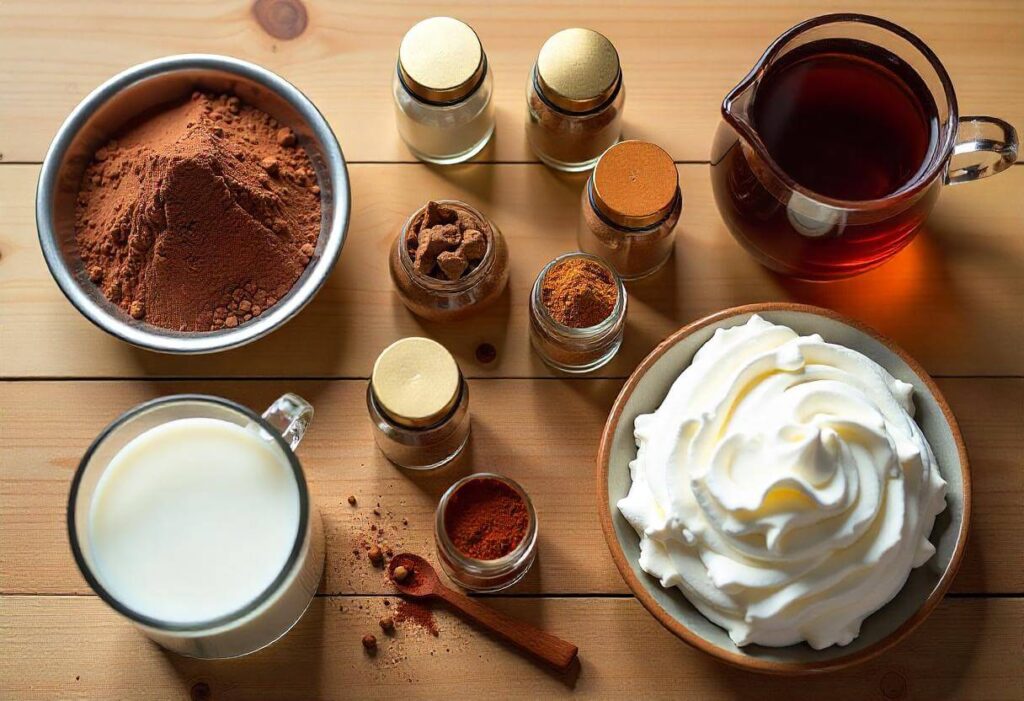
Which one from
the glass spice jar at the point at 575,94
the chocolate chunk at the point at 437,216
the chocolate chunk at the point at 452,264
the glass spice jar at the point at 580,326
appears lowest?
the glass spice jar at the point at 580,326

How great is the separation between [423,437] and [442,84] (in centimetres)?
40

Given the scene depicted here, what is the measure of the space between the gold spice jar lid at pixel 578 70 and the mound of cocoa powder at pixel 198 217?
31cm

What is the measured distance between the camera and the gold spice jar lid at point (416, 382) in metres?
1.08

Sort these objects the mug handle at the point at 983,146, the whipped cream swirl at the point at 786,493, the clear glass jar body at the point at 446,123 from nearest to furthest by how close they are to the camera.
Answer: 1. the whipped cream swirl at the point at 786,493
2. the mug handle at the point at 983,146
3. the clear glass jar body at the point at 446,123

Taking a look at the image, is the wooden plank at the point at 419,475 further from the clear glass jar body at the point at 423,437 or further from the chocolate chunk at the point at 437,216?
the chocolate chunk at the point at 437,216

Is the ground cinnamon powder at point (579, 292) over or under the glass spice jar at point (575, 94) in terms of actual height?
under

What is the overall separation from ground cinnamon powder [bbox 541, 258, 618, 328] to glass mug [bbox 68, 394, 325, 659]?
0.34 meters

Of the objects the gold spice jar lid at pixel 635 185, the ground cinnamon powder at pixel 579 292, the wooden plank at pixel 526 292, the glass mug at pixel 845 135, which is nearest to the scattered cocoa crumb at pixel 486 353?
the wooden plank at pixel 526 292

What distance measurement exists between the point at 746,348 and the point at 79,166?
2.64 ft

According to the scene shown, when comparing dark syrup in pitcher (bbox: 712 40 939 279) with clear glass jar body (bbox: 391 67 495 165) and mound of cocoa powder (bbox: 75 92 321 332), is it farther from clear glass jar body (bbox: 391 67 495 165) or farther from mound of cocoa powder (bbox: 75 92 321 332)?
mound of cocoa powder (bbox: 75 92 321 332)

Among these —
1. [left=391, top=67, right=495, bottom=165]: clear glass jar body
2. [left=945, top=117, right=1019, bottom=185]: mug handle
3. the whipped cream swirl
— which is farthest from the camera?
[left=391, top=67, right=495, bottom=165]: clear glass jar body

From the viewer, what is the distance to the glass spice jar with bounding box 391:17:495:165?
1137 millimetres

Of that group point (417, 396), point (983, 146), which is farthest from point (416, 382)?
point (983, 146)

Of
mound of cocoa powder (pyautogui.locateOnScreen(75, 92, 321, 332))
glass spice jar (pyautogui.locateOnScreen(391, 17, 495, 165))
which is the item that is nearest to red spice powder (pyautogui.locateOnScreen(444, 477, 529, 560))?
mound of cocoa powder (pyautogui.locateOnScreen(75, 92, 321, 332))
